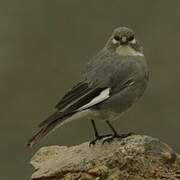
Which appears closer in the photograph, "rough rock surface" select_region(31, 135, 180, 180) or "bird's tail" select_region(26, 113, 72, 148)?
"rough rock surface" select_region(31, 135, 180, 180)

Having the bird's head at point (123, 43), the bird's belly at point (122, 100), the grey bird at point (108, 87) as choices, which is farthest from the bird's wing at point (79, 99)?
the bird's head at point (123, 43)

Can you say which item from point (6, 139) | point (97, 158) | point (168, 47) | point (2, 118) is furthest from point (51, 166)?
point (168, 47)

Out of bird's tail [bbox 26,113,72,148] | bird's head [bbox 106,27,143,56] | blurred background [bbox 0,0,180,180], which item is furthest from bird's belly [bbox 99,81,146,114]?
blurred background [bbox 0,0,180,180]

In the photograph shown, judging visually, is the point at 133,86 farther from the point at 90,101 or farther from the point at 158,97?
the point at 158,97

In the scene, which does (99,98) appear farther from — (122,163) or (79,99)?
(122,163)

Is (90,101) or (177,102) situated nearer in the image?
(90,101)

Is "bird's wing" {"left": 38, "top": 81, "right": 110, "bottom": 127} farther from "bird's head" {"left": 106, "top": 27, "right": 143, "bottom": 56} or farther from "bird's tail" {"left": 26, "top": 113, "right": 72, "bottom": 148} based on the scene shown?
"bird's head" {"left": 106, "top": 27, "right": 143, "bottom": 56}

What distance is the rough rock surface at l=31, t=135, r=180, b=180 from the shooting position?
40.9 feet

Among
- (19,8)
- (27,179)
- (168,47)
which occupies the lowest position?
(27,179)

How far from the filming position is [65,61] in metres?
29.7

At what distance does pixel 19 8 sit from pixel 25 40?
2.12m

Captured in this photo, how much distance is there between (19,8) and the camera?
1331 inches

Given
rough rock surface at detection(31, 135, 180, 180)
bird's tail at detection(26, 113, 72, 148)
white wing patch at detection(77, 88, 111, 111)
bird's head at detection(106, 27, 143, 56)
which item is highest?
bird's head at detection(106, 27, 143, 56)

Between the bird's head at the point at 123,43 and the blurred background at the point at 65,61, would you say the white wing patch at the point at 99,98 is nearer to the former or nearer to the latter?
the bird's head at the point at 123,43
